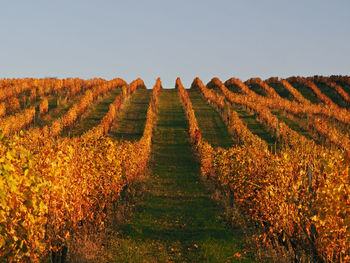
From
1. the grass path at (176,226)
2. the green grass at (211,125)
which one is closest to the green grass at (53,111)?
the green grass at (211,125)

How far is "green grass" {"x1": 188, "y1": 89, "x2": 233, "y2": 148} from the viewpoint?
132 feet

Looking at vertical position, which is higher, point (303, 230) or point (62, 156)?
point (62, 156)

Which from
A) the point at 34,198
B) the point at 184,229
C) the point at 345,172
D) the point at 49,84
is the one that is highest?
the point at 49,84

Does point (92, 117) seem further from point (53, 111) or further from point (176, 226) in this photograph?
point (176, 226)

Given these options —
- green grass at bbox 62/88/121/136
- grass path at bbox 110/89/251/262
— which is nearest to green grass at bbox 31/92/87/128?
green grass at bbox 62/88/121/136

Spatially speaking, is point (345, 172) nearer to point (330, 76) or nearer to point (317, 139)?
point (317, 139)

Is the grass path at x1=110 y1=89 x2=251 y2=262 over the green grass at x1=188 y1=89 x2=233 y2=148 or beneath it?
beneath

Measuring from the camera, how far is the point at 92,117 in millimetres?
51062

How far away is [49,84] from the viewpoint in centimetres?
7306

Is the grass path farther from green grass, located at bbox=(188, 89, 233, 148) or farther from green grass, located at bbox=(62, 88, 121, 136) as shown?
green grass, located at bbox=(62, 88, 121, 136)

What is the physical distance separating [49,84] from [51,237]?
67275 mm

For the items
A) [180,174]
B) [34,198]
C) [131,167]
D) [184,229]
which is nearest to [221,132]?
[180,174]

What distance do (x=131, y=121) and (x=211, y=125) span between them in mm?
10669

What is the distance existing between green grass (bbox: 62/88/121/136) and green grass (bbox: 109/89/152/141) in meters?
2.78
